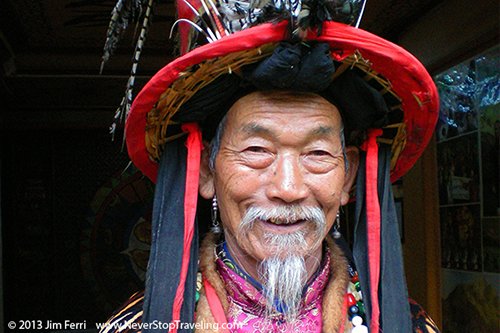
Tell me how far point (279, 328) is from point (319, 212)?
36 centimetres

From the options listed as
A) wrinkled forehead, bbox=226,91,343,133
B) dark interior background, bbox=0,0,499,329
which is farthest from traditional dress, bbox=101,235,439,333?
dark interior background, bbox=0,0,499,329

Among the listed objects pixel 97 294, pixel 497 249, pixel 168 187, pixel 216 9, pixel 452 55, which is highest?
pixel 452 55

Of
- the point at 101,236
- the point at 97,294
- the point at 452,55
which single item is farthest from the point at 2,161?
the point at 452,55

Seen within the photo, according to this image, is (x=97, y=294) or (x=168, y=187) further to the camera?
(x=97, y=294)

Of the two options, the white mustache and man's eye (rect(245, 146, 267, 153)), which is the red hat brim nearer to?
man's eye (rect(245, 146, 267, 153))

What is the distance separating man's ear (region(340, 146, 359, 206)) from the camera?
1.91 m

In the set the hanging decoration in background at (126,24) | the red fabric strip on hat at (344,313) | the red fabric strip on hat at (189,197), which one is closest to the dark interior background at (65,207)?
the hanging decoration in background at (126,24)

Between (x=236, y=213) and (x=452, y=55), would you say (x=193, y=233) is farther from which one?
(x=452, y=55)

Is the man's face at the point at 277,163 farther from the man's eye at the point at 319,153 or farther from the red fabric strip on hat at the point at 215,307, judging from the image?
the red fabric strip on hat at the point at 215,307

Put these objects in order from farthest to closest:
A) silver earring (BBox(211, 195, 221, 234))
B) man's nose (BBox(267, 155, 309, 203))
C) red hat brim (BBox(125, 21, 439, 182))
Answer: silver earring (BBox(211, 195, 221, 234)) → man's nose (BBox(267, 155, 309, 203)) → red hat brim (BBox(125, 21, 439, 182))

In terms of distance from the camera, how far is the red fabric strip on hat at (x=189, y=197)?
1653mm

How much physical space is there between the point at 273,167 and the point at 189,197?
0.80ft

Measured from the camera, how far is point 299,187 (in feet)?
5.45

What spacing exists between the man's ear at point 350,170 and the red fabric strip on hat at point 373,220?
48 mm
